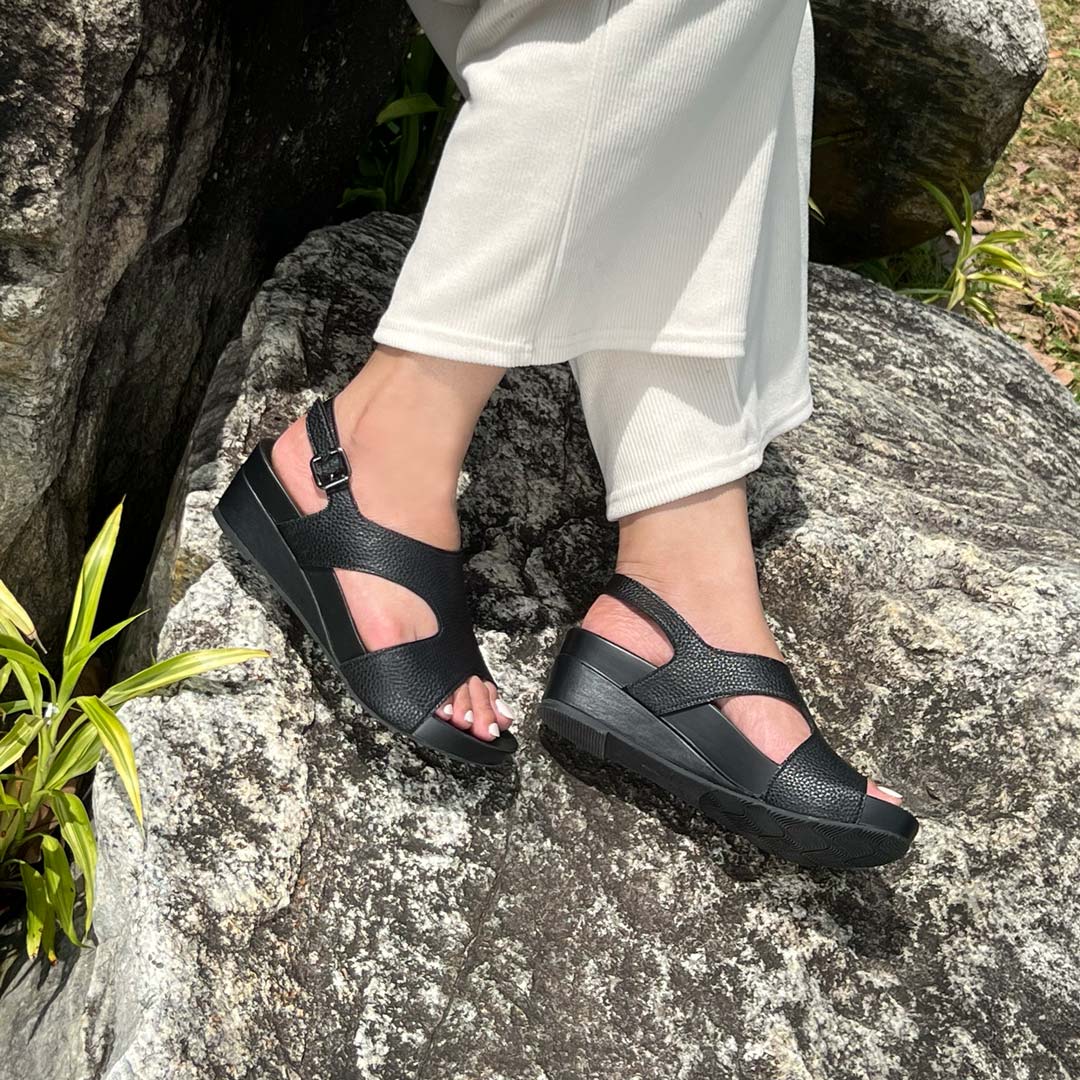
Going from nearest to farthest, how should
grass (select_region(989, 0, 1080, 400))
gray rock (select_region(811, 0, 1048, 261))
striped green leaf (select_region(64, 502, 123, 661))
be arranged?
1. striped green leaf (select_region(64, 502, 123, 661))
2. gray rock (select_region(811, 0, 1048, 261))
3. grass (select_region(989, 0, 1080, 400))

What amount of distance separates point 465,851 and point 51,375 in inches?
39.5

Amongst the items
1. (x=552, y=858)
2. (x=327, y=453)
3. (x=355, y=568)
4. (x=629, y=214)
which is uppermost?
(x=629, y=214)

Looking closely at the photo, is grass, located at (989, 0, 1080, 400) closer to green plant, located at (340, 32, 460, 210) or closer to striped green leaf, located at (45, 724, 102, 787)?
green plant, located at (340, 32, 460, 210)

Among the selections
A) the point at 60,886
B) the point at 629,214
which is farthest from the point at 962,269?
the point at 60,886

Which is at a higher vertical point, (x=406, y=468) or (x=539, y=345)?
(x=539, y=345)

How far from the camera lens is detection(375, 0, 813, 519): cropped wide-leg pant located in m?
1.44

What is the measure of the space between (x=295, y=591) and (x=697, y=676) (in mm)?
641

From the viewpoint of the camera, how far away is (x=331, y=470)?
1717mm

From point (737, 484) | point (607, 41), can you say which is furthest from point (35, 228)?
point (737, 484)

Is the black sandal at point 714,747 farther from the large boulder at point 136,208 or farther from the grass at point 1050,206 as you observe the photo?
the grass at point 1050,206

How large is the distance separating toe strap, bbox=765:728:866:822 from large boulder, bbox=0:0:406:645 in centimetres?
131

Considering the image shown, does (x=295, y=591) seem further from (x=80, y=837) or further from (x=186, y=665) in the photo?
(x=80, y=837)

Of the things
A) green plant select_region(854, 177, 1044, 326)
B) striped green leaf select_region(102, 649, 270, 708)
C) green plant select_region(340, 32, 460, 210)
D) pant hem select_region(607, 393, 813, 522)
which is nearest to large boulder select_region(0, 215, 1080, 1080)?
striped green leaf select_region(102, 649, 270, 708)

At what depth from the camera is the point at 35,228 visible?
5.15ft
